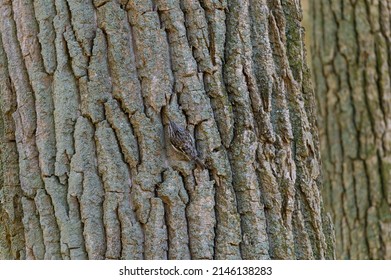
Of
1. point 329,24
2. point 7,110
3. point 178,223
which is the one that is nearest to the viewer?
point 178,223

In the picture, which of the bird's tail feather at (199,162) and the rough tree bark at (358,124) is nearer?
the bird's tail feather at (199,162)

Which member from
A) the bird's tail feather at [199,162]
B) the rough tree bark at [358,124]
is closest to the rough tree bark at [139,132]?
the bird's tail feather at [199,162]

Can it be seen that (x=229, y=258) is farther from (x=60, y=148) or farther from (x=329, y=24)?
(x=329, y=24)

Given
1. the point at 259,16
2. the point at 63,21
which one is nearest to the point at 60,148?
the point at 63,21

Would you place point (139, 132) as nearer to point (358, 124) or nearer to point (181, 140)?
point (181, 140)

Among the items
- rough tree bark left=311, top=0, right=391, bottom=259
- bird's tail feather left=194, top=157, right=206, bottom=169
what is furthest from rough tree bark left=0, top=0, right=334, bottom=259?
rough tree bark left=311, top=0, right=391, bottom=259

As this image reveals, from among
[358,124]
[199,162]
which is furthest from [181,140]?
[358,124]

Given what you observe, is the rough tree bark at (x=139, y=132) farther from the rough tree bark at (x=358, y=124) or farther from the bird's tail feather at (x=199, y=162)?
the rough tree bark at (x=358, y=124)
